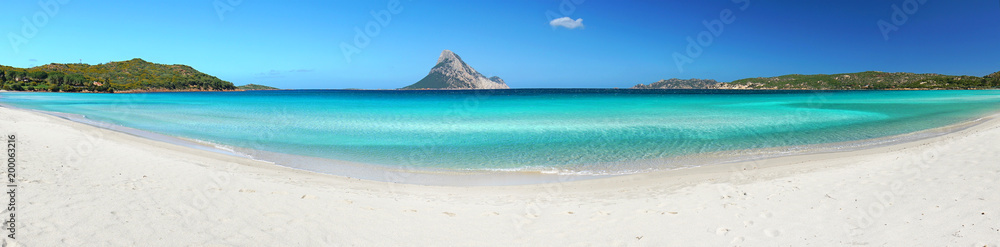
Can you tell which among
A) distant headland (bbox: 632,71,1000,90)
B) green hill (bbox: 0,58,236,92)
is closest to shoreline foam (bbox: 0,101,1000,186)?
green hill (bbox: 0,58,236,92)

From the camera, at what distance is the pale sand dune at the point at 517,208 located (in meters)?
4.13

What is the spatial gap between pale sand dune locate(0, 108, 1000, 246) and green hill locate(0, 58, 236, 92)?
100104mm

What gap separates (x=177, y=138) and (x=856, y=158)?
64.5 ft

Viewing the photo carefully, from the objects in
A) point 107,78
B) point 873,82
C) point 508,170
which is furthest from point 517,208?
point 873,82

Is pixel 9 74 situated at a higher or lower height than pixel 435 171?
higher

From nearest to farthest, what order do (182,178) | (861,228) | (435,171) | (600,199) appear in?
(861,228) < (600,199) < (182,178) < (435,171)

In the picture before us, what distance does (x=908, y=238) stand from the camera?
3924 millimetres

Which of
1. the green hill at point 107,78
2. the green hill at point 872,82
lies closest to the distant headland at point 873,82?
the green hill at point 872,82

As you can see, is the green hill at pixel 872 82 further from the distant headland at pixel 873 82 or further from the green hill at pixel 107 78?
the green hill at pixel 107 78

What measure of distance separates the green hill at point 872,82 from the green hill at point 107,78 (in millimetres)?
180116

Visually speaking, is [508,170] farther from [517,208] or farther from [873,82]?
[873,82]

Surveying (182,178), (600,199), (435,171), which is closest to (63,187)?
(182,178)

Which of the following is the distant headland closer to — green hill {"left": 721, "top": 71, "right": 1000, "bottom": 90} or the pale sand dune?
green hill {"left": 721, "top": 71, "right": 1000, "bottom": 90}

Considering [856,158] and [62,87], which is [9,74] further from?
[856,158]
